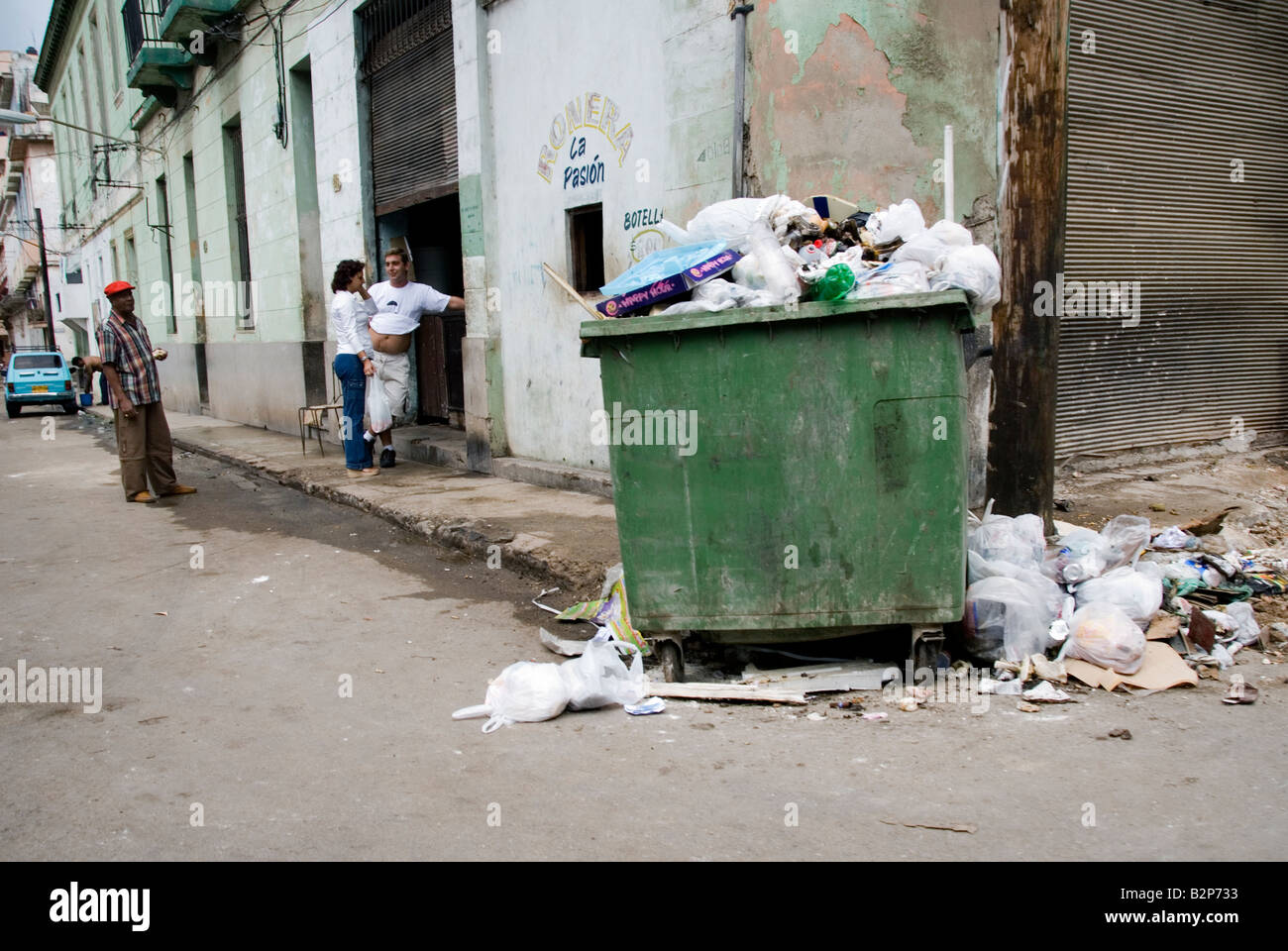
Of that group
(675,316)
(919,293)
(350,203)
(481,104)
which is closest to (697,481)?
(675,316)

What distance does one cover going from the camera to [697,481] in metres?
3.44

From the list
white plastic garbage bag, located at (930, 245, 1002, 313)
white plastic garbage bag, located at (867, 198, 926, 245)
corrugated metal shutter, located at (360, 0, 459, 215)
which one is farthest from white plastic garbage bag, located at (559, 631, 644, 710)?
corrugated metal shutter, located at (360, 0, 459, 215)

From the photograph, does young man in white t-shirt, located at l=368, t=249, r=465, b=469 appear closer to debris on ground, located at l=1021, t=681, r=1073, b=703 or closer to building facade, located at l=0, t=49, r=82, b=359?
debris on ground, located at l=1021, t=681, r=1073, b=703

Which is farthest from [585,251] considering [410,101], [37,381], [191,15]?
[37,381]

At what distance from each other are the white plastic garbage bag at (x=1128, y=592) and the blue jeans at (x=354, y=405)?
6.05 meters

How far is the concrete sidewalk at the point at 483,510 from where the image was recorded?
5102mm

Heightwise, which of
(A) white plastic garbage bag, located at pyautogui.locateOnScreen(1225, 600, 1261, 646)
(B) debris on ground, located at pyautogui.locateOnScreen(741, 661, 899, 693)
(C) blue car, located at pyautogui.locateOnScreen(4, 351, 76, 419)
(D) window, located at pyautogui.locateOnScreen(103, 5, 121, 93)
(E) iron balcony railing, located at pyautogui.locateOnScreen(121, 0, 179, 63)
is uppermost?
(D) window, located at pyautogui.locateOnScreen(103, 5, 121, 93)

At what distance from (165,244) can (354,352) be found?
12895 mm

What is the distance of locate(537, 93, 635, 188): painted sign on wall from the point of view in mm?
6363

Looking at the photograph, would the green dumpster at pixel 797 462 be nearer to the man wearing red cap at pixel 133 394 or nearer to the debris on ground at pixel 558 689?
the debris on ground at pixel 558 689

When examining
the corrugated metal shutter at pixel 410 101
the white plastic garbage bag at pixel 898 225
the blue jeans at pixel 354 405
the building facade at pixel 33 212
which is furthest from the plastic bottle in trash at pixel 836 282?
the building facade at pixel 33 212

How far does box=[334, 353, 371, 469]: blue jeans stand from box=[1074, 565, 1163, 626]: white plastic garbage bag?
6.05m
